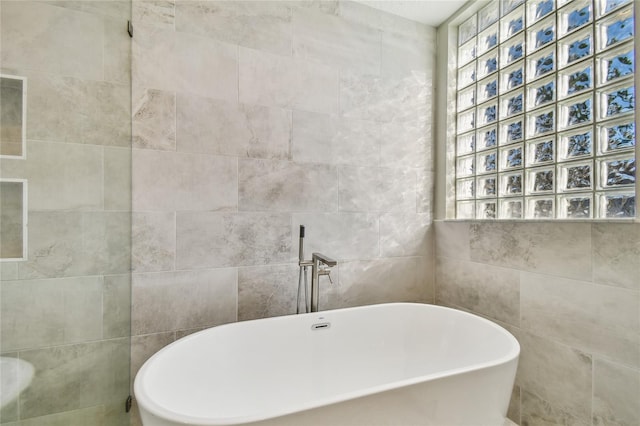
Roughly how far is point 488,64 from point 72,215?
2.25 metres

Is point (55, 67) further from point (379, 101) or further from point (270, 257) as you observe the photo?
point (379, 101)

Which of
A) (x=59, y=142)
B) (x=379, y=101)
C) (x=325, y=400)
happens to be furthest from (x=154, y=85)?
(x=325, y=400)

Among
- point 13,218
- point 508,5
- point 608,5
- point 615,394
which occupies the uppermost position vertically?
point 508,5

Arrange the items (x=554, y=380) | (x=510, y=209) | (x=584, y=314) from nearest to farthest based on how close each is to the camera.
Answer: (x=584, y=314)
(x=554, y=380)
(x=510, y=209)

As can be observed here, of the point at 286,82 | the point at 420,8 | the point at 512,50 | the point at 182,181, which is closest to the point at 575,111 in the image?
the point at 512,50

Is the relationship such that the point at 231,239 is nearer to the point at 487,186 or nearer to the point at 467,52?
the point at 487,186

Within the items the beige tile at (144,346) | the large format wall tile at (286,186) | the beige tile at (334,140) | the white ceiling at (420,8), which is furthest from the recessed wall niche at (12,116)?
the white ceiling at (420,8)

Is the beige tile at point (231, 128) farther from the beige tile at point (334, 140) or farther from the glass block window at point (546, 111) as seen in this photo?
the glass block window at point (546, 111)

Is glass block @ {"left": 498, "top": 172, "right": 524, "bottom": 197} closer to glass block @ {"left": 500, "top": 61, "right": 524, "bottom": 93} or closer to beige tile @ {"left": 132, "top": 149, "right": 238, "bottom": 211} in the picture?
glass block @ {"left": 500, "top": 61, "right": 524, "bottom": 93}

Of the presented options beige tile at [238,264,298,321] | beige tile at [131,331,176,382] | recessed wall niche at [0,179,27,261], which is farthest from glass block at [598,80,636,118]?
beige tile at [131,331,176,382]

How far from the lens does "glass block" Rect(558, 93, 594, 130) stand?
4.12ft

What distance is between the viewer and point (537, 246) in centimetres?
139

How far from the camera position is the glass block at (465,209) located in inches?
73.3

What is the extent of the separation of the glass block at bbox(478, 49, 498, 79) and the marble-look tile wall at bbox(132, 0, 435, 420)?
0.32 metres
